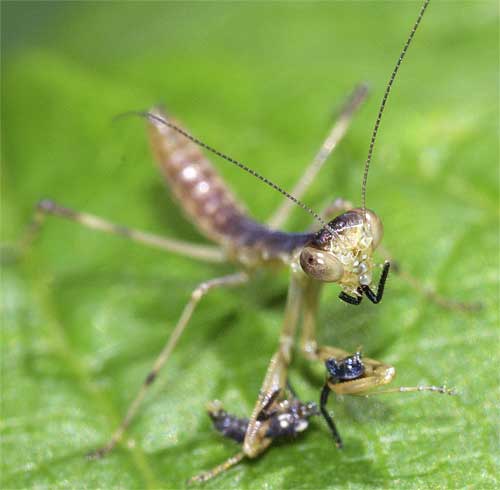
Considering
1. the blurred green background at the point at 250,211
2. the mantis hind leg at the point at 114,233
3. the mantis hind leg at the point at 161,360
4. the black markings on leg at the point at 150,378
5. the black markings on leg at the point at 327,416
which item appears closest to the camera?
the black markings on leg at the point at 327,416

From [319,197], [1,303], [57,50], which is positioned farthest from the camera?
[57,50]

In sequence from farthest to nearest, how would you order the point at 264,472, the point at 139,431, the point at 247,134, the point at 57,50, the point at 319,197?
the point at 57,50 < the point at 247,134 < the point at 319,197 < the point at 139,431 < the point at 264,472

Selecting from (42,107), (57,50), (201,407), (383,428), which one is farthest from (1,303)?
(57,50)

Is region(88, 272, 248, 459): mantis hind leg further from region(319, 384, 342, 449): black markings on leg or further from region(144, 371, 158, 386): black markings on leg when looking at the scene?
region(319, 384, 342, 449): black markings on leg

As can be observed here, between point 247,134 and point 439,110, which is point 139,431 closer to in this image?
point 247,134

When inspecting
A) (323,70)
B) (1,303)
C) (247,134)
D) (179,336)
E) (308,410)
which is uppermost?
(323,70)

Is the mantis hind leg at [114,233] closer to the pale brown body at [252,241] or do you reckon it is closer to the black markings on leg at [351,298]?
the pale brown body at [252,241]

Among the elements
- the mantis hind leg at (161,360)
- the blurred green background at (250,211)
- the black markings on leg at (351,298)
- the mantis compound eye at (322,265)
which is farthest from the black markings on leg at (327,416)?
the mantis hind leg at (161,360)
